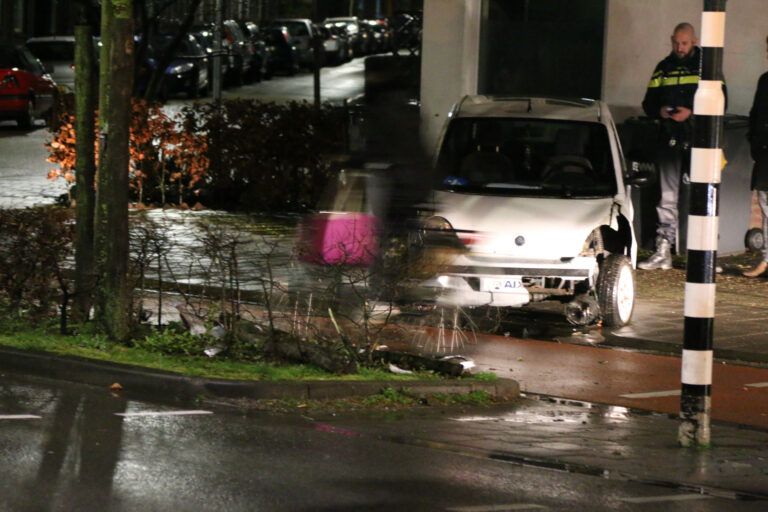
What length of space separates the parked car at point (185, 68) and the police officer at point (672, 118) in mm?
24219

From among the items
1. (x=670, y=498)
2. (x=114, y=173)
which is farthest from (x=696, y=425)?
(x=114, y=173)

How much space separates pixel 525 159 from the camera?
12766 mm

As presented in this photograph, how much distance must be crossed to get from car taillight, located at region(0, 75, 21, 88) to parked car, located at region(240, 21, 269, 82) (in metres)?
18.5

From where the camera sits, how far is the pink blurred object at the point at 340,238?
9.52 metres

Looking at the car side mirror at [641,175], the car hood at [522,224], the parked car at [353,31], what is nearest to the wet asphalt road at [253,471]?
the car hood at [522,224]

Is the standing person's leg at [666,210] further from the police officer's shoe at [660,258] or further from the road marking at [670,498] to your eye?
the road marking at [670,498]

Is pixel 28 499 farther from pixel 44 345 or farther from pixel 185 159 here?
pixel 185 159

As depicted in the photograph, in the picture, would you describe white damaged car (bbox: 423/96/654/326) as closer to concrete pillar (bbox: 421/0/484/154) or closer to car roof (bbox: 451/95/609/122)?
car roof (bbox: 451/95/609/122)

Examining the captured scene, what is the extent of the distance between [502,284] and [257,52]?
38417mm

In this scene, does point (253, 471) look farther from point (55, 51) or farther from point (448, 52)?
point (55, 51)

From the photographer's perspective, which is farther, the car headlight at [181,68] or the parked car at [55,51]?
the parked car at [55,51]

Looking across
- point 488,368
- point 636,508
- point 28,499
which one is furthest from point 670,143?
point 28,499

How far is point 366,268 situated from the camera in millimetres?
9445

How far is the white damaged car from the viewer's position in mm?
11547
